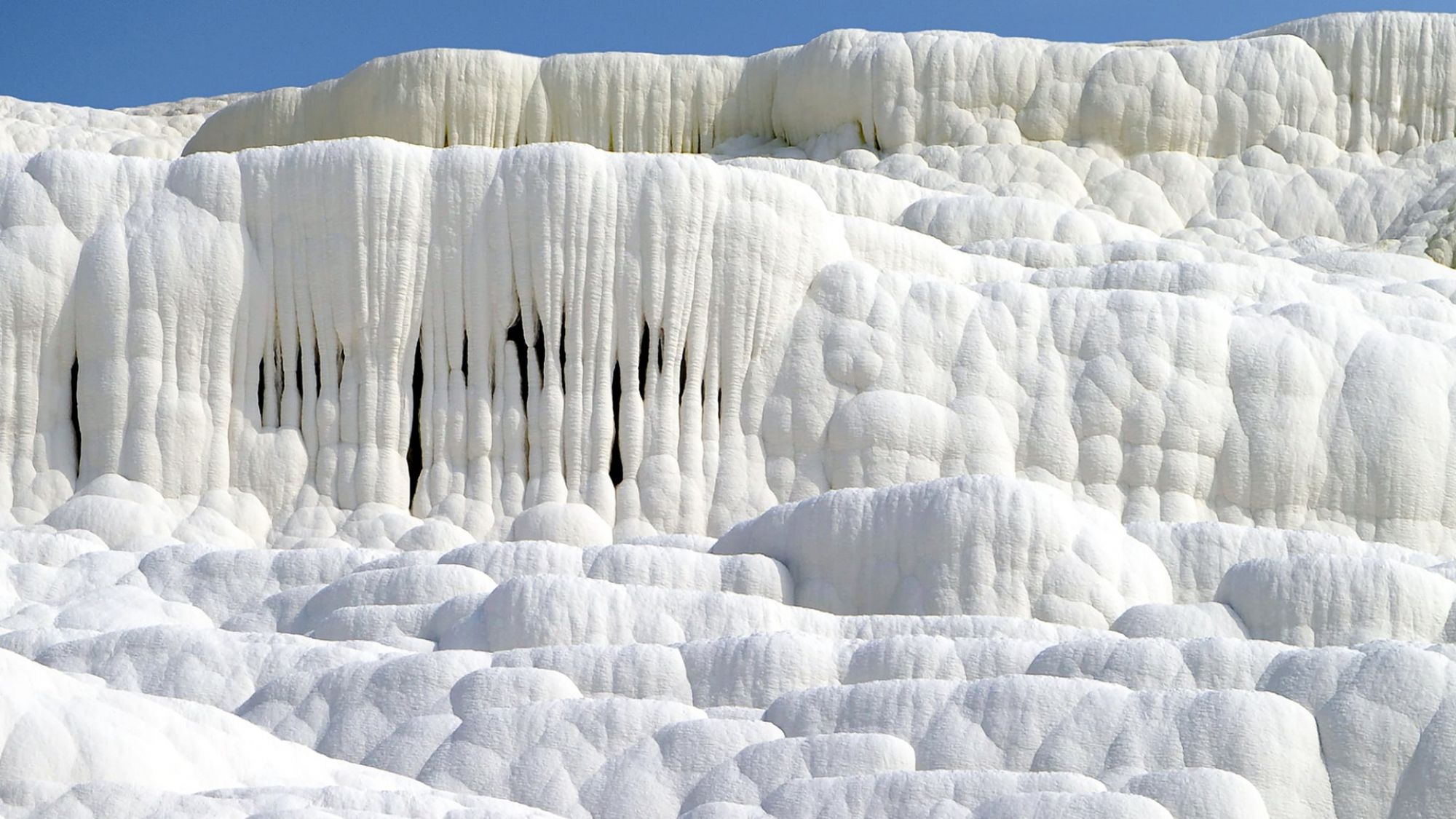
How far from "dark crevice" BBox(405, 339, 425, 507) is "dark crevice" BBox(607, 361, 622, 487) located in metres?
1.21

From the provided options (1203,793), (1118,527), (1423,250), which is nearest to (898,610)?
(1118,527)

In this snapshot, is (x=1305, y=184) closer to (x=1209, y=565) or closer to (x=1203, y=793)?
(x=1209, y=565)

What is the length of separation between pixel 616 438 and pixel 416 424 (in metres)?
1.31

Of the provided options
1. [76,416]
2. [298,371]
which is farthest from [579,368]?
[76,416]

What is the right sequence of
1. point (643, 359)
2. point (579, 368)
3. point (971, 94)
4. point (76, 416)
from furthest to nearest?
point (971, 94) → point (643, 359) → point (76, 416) → point (579, 368)

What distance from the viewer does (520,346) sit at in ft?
42.1

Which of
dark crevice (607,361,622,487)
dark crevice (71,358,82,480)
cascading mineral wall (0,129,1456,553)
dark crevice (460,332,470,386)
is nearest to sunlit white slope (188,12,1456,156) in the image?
cascading mineral wall (0,129,1456,553)

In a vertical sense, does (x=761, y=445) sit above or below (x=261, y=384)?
below

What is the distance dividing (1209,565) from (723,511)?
3.79 metres

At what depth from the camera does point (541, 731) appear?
6586mm

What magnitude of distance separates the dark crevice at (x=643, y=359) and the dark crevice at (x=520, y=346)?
714 millimetres

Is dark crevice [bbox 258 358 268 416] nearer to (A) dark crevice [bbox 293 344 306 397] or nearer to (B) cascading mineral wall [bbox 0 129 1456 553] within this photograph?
(B) cascading mineral wall [bbox 0 129 1456 553]

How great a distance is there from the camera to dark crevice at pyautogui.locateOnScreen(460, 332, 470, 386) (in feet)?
41.7

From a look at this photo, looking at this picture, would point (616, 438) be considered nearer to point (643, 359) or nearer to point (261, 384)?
point (643, 359)
